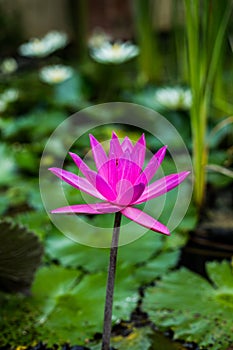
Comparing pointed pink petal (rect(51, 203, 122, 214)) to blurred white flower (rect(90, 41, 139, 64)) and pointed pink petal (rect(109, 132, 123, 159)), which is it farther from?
blurred white flower (rect(90, 41, 139, 64))

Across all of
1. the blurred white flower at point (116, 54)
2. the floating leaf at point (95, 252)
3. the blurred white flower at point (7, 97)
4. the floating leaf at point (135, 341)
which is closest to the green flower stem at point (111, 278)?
the floating leaf at point (135, 341)

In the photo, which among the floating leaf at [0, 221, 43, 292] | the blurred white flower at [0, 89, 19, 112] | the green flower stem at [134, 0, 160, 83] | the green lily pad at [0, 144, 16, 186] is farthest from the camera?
the green flower stem at [134, 0, 160, 83]

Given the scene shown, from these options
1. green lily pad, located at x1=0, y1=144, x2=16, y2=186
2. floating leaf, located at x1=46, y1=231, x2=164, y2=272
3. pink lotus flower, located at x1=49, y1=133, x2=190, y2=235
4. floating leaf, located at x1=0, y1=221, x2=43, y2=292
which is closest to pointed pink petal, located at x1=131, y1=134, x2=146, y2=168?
pink lotus flower, located at x1=49, y1=133, x2=190, y2=235

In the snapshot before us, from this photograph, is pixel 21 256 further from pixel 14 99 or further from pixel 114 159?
pixel 14 99

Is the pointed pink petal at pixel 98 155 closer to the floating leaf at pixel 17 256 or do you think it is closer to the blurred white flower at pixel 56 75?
the floating leaf at pixel 17 256

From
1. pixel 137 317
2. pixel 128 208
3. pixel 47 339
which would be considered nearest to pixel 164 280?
pixel 137 317

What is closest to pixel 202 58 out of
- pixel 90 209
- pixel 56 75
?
pixel 90 209
